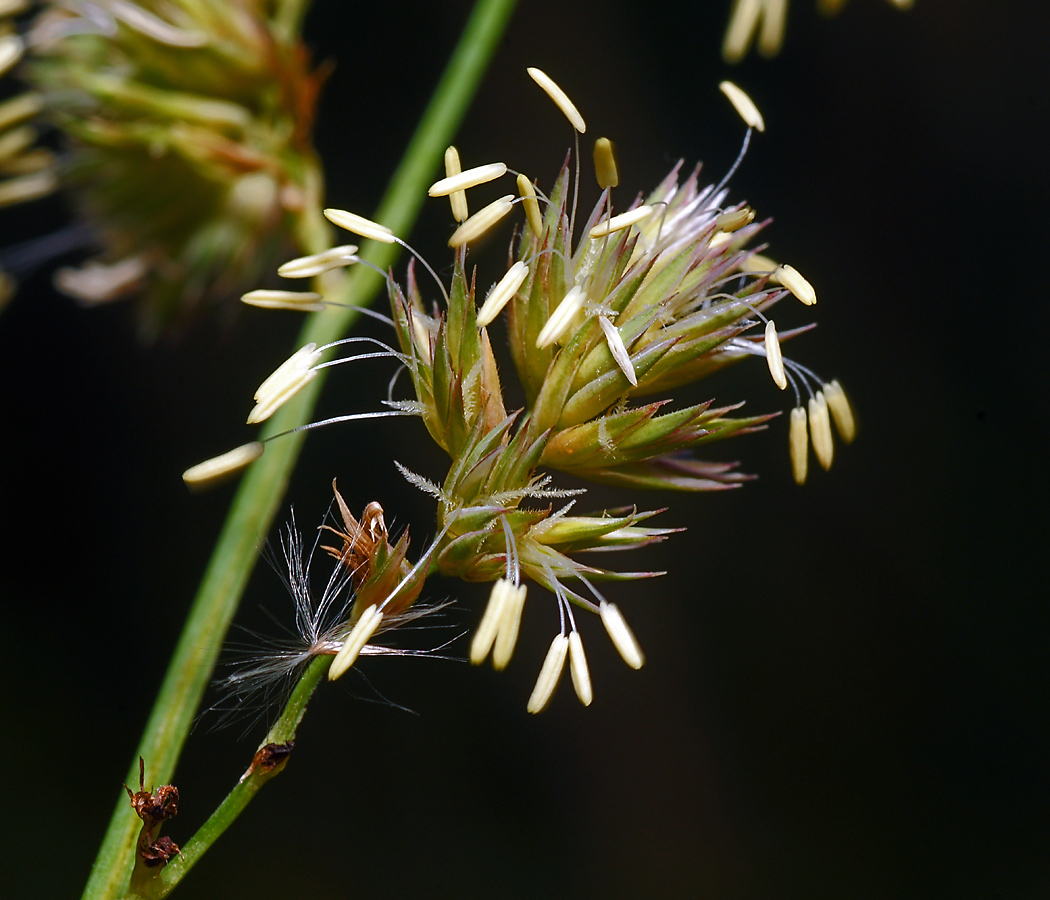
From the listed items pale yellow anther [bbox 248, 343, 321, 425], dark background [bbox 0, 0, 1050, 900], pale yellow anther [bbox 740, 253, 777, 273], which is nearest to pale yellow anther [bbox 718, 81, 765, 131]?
pale yellow anther [bbox 740, 253, 777, 273]

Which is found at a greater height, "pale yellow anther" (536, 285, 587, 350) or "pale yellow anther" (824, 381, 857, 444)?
"pale yellow anther" (536, 285, 587, 350)

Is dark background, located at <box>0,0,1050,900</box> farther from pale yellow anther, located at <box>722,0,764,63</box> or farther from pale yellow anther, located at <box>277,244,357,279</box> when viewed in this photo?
pale yellow anther, located at <box>277,244,357,279</box>

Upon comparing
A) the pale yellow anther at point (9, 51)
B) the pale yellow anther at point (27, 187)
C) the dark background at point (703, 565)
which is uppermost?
the pale yellow anther at point (9, 51)

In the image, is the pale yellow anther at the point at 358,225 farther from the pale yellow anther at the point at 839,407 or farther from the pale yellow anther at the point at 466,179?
the pale yellow anther at the point at 839,407

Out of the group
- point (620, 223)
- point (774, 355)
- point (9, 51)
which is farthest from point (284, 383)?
point (9, 51)

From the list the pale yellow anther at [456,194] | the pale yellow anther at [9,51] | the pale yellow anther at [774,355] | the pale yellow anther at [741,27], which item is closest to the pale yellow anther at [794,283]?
the pale yellow anther at [774,355]

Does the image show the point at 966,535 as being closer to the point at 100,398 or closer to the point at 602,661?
the point at 602,661
